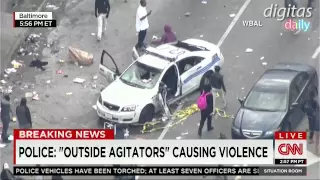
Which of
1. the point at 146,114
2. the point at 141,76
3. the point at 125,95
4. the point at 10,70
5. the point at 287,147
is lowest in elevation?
Answer: the point at 10,70

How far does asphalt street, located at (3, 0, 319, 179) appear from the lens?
93.2ft

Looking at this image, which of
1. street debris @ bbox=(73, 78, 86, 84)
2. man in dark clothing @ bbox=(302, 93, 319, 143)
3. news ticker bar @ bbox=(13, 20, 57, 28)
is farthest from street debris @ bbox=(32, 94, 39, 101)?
man in dark clothing @ bbox=(302, 93, 319, 143)

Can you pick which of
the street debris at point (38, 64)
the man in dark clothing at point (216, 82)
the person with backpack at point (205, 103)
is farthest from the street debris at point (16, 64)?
the person with backpack at point (205, 103)

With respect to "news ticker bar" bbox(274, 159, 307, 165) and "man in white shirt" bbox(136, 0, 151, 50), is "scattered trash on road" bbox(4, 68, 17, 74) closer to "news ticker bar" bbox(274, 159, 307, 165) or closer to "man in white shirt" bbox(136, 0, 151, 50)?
"man in white shirt" bbox(136, 0, 151, 50)

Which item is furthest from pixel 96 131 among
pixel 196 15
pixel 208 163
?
pixel 196 15

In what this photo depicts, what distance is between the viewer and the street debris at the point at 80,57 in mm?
30859

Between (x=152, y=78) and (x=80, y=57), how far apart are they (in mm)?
3805

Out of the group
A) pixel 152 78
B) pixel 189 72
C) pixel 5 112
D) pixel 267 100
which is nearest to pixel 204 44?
pixel 189 72

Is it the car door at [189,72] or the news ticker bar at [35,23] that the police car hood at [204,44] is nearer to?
the car door at [189,72]

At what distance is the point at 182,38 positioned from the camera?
31.8 meters

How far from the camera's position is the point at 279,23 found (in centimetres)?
3206

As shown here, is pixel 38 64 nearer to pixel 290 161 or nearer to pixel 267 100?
pixel 267 100

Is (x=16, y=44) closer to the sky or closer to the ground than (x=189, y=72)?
closer to the ground

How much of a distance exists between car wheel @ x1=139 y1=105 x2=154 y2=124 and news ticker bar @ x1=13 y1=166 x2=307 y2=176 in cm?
201
